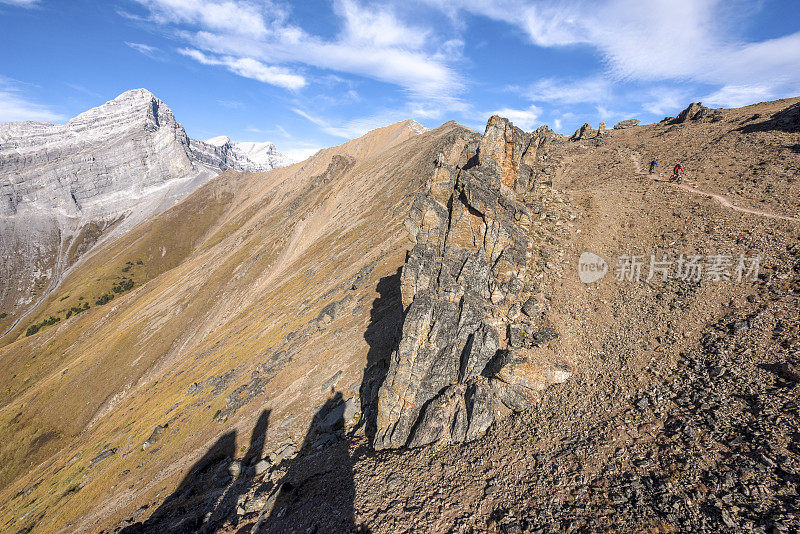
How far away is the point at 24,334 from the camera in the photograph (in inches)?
6919

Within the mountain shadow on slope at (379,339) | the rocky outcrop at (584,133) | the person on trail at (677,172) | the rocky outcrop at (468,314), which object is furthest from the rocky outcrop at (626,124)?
the mountain shadow on slope at (379,339)

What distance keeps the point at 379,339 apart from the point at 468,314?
18.0 m

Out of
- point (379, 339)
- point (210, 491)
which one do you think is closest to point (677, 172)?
point (379, 339)

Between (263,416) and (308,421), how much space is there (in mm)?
10318

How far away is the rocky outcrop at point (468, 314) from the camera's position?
916 inches

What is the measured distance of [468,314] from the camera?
27.2m

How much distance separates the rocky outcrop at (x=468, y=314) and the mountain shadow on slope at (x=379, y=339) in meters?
3.69

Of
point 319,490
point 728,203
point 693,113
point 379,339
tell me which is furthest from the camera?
point 693,113

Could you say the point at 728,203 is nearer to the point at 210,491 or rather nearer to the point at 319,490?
the point at 319,490

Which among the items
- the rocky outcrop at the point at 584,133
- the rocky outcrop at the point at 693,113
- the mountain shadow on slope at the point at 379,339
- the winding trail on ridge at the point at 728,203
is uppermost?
the rocky outcrop at the point at 584,133

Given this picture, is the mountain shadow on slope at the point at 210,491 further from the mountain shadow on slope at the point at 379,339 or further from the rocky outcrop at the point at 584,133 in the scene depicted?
the rocky outcrop at the point at 584,133

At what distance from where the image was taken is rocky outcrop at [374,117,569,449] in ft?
76.3

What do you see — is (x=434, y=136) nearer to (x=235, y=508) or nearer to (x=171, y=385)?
(x=171, y=385)

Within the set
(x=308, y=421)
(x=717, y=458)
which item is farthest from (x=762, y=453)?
(x=308, y=421)
